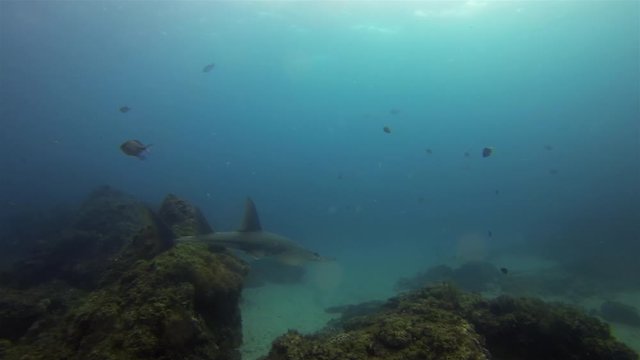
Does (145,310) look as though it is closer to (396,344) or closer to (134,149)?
(396,344)

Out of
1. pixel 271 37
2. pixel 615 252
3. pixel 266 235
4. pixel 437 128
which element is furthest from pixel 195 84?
pixel 437 128

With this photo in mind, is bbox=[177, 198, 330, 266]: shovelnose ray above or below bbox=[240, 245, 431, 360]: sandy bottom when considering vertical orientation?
above

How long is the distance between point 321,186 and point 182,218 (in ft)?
401

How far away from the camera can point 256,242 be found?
1017 cm

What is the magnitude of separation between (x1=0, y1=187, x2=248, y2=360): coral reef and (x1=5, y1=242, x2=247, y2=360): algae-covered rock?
0.01 metres

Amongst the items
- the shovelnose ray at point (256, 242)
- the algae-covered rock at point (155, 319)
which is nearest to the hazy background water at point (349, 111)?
the shovelnose ray at point (256, 242)

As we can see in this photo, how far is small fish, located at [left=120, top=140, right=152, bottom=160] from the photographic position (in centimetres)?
1229

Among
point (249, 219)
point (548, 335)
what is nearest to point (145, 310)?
point (249, 219)

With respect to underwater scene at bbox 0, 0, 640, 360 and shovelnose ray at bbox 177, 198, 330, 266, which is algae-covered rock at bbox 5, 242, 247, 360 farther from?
shovelnose ray at bbox 177, 198, 330, 266

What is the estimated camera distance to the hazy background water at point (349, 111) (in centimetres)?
4481

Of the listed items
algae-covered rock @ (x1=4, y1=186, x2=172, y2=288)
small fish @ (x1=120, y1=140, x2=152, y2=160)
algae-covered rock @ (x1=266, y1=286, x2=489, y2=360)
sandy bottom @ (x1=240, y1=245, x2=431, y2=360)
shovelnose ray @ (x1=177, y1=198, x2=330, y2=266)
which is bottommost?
sandy bottom @ (x1=240, y1=245, x2=431, y2=360)

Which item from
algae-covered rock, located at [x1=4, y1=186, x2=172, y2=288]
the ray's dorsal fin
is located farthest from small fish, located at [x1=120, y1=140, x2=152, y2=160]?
the ray's dorsal fin

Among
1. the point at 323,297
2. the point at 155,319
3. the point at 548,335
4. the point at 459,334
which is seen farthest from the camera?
the point at 323,297

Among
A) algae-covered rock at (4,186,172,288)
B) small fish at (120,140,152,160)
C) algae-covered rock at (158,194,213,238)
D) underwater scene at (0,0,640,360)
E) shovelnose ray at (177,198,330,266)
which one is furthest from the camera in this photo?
small fish at (120,140,152,160)
